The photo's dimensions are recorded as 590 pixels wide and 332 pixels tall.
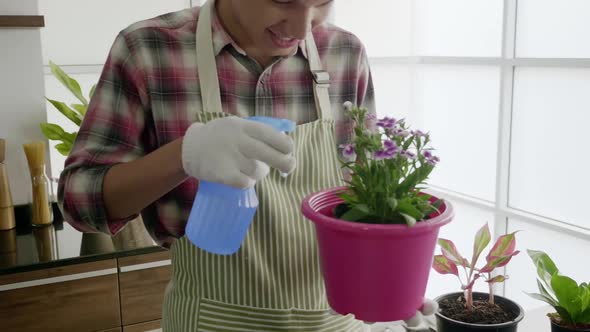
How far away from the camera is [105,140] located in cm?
101

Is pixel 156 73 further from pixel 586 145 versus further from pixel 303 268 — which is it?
pixel 586 145

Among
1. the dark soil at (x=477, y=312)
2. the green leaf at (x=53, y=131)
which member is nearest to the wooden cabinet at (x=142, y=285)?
the green leaf at (x=53, y=131)

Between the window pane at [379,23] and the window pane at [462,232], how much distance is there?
1.04m

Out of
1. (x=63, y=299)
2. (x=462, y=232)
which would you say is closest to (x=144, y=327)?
(x=63, y=299)

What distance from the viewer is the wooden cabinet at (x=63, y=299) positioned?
5.80ft

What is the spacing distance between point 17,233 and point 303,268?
1.44m

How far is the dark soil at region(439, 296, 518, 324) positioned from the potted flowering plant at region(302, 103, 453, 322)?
18 centimetres

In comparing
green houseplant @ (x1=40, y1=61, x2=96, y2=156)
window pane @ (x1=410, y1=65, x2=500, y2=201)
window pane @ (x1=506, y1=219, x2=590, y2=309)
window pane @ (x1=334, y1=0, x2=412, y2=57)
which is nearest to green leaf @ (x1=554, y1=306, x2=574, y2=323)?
window pane @ (x1=506, y1=219, x2=590, y2=309)

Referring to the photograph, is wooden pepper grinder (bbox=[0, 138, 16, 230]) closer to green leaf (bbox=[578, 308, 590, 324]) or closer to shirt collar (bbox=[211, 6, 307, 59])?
shirt collar (bbox=[211, 6, 307, 59])

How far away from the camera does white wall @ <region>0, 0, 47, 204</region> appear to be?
2148mm

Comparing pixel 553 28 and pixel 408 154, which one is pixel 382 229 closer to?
pixel 408 154

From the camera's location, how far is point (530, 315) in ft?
4.46

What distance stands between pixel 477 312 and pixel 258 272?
42 centimetres

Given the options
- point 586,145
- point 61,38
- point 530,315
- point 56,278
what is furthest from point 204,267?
point 586,145
